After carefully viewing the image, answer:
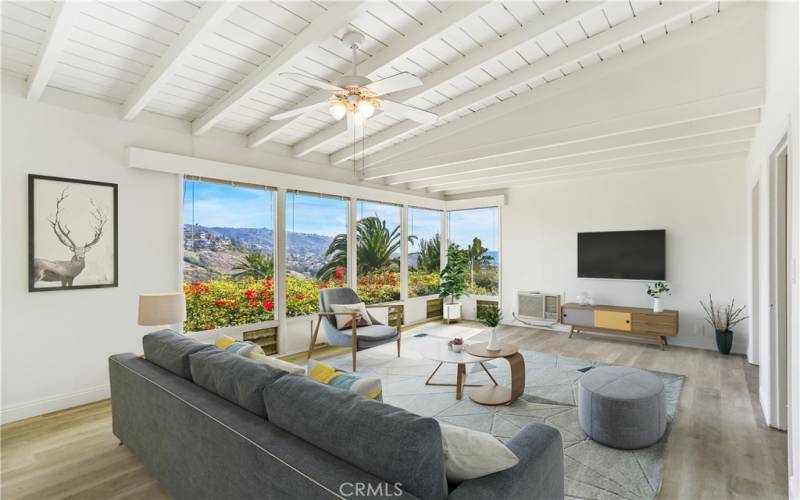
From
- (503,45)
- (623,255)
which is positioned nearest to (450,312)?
(623,255)

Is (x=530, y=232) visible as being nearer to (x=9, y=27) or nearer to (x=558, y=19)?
(x=558, y=19)

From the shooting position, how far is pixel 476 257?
7824 mm

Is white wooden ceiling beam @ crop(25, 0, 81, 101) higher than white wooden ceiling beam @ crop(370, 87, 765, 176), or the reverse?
white wooden ceiling beam @ crop(25, 0, 81, 101)

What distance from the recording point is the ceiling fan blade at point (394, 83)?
2621mm

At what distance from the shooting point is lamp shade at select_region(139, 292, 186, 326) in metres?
3.05

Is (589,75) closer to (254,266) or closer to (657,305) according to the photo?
(657,305)

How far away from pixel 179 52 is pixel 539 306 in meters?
6.15

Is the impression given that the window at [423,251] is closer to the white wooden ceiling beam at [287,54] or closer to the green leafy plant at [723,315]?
the white wooden ceiling beam at [287,54]

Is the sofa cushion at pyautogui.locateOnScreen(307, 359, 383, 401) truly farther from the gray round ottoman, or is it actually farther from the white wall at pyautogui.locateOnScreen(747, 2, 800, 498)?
the white wall at pyautogui.locateOnScreen(747, 2, 800, 498)

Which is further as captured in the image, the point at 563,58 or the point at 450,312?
the point at 450,312

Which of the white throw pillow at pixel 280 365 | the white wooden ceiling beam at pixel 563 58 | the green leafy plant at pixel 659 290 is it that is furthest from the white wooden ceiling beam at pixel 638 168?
the white throw pillow at pixel 280 365

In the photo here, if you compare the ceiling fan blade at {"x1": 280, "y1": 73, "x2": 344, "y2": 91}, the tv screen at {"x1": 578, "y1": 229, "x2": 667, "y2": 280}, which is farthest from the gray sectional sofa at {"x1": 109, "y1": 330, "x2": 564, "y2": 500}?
the tv screen at {"x1": 578, "y1": 229, "x2": 667, "y2": 280}

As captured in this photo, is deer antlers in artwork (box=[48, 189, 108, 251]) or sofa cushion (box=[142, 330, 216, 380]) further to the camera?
deer antlers in artwork (box=[48, 189, 108, 251])

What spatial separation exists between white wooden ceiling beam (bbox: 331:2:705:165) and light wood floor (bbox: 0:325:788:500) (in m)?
3.19
